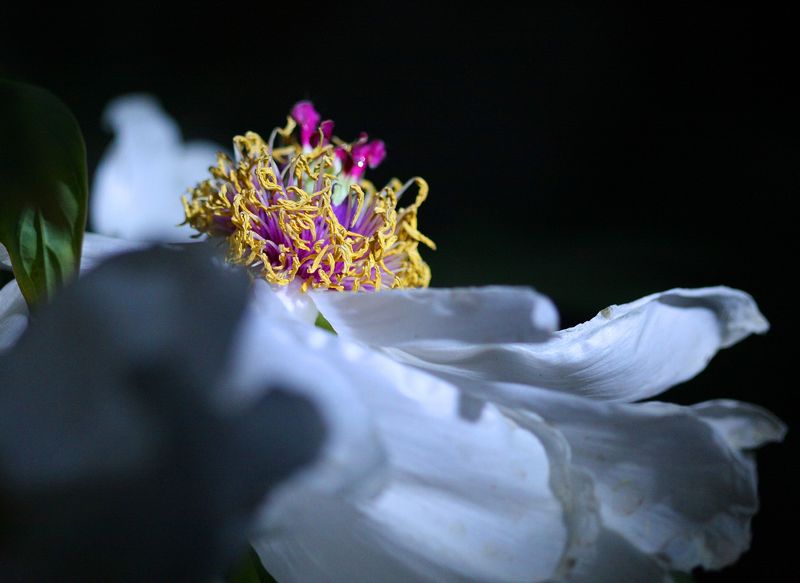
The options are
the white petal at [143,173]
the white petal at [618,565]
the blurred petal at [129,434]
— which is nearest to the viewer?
the blurred petal at [129,434]

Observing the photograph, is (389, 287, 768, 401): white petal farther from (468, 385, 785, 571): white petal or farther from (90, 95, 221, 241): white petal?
(90, 95, 221, 241): white petal

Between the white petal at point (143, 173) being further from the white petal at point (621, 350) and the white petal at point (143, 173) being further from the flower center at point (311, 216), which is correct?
the white petal at point (621, 350)

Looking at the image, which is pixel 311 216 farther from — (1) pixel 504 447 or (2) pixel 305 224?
(1) pixel 504 447

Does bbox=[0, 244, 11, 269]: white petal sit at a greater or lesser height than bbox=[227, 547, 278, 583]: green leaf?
greater

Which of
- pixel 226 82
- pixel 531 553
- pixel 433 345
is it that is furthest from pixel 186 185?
pixel 531 553

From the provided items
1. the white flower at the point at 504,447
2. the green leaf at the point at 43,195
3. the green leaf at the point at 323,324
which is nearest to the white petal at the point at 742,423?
the white flower at the point at 504,447

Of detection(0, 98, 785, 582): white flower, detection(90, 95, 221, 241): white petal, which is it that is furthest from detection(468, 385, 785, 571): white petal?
detection(90, 95, 221, 241): white petal

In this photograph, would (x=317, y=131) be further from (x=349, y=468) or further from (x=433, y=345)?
(x=349, y=468)
